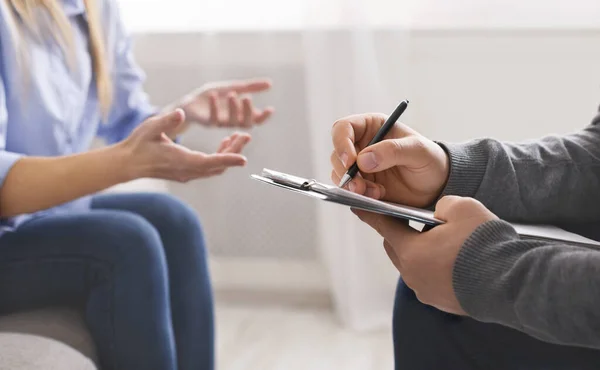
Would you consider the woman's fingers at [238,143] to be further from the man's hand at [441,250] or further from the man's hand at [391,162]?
the man's hand at [441,250]

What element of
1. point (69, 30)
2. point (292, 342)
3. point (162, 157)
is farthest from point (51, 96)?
point (292, 342)

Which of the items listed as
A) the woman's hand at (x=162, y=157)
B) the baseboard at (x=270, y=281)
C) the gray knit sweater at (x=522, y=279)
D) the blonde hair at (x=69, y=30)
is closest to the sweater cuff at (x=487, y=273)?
the gray knit sweater at (x=522, y=279)

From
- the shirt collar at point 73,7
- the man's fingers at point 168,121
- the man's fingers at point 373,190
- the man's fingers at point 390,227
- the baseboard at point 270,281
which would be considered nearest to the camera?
the man's fingers at point 390,227

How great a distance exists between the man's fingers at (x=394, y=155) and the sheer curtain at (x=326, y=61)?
862mm

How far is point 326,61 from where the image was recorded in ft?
5.46

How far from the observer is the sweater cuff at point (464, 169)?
2.74 ft

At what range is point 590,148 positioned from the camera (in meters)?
0.91

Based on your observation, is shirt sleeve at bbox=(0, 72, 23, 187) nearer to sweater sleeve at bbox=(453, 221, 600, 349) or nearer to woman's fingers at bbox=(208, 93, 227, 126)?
woman's fingers at bbox=(208, 93, 227, 126)

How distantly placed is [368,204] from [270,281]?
1.24 metres

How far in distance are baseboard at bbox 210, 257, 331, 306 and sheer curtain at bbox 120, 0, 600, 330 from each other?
0.19ft

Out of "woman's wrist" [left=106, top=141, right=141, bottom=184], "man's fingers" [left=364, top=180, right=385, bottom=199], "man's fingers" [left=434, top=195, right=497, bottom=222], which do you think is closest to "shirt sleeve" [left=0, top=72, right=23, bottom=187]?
"woman's wrist" [left=106, top=141, right=141, bottom=184]

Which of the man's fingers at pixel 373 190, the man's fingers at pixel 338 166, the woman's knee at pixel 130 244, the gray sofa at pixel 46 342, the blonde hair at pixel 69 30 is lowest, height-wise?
the gray sofa at pixel 46 342

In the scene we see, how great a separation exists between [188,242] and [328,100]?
2.01ft

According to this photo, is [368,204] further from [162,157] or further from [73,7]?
[73,7]
